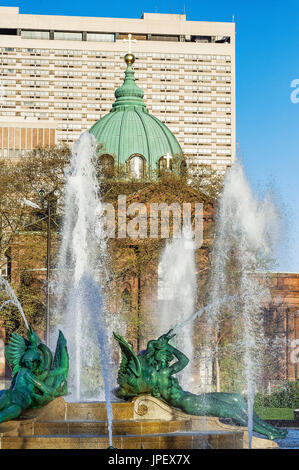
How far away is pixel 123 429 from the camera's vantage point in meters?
23.5

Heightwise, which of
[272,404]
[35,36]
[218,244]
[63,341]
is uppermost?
[35,36]

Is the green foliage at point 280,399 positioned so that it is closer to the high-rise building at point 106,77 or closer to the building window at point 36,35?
the high-rise building at point 106,77

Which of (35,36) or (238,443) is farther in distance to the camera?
(35,36)

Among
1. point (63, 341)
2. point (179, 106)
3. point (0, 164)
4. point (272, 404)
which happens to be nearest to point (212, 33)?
point (179, 106)

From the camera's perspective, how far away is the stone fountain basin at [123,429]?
22.7 metres

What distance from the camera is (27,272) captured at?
183 feet

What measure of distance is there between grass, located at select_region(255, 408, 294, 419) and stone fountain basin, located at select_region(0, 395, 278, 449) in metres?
14.3

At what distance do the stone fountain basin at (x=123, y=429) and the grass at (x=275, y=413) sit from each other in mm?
14281

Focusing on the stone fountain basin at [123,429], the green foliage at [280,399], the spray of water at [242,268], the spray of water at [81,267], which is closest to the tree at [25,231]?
the spray of water at [81,267]

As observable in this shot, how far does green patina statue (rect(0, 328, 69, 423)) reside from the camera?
23.5 m

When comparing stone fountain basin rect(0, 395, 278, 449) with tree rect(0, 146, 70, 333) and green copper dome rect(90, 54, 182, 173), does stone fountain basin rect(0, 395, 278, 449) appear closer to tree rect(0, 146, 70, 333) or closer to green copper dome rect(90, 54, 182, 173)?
tree rect(0, 146, 70, 333)

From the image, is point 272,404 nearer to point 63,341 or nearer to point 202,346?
point 202,346

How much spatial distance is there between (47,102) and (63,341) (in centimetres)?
12767
